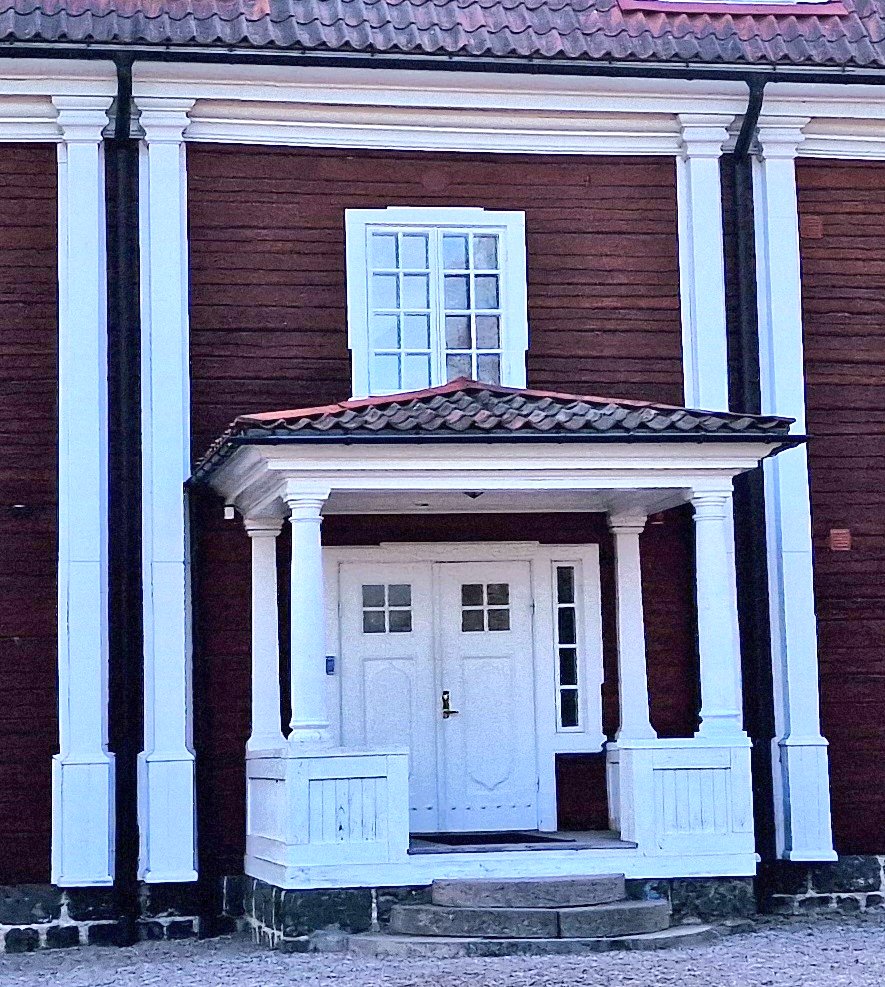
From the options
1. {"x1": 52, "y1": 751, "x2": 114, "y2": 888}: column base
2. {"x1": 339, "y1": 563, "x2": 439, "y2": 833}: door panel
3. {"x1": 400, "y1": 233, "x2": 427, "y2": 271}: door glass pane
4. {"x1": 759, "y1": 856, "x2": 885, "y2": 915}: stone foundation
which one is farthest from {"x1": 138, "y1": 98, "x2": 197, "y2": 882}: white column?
{"x1": 759, "y1": 856, "x2": 885, "y2": 915}: stone foundation

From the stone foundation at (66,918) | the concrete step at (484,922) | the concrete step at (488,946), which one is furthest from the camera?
the stone foundation at (66,918)

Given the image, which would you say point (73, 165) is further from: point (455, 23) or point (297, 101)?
point (455, 23)

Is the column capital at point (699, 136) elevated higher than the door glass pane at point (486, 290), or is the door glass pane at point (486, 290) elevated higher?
the column capital at point (699, 136)

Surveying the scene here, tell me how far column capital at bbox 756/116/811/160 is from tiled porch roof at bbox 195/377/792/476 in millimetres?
2794

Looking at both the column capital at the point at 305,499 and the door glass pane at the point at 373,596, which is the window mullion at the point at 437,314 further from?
the column capital at the point at 305,499

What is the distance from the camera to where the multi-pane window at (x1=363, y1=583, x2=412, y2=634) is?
41.1 feet

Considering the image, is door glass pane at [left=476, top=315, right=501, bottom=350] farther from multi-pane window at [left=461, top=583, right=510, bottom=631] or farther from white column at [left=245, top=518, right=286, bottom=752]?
white column at [left=245, top=518, right=286, bottom=752]

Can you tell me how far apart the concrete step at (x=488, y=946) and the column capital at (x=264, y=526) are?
9.77ft

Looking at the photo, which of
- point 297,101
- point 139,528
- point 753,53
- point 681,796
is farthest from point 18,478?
point 753,53

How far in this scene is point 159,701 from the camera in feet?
38.8

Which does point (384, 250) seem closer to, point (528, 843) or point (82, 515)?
point (82, 515)

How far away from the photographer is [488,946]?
10.2 metres

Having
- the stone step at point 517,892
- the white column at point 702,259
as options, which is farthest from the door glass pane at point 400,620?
the white column at point 702,259

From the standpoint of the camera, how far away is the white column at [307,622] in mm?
10789
